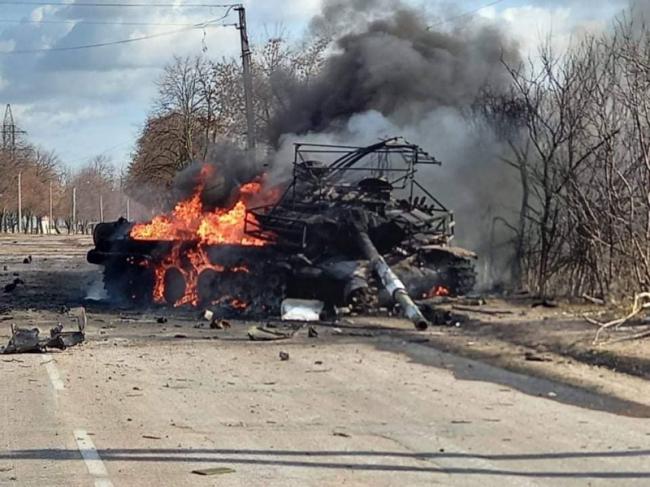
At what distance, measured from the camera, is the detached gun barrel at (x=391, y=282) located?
18248mm

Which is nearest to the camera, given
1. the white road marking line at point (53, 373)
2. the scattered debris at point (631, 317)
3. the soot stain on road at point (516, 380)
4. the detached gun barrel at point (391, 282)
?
the soot stain on road at point (516, 380)

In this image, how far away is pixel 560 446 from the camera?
27.8ft

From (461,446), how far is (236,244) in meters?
14.8

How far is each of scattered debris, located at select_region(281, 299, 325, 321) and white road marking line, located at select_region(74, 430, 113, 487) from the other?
10.8 m

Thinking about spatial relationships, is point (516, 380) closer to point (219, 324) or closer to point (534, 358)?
point (534, 358)

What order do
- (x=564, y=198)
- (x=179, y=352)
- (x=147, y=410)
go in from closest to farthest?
(x=147, y=410) → (x=179, y=352) → (x=564, y=198)

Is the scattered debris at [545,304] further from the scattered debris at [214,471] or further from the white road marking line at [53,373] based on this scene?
the scattered debris at [214,471]

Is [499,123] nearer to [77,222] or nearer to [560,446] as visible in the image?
[560,446]

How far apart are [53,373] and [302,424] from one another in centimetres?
493

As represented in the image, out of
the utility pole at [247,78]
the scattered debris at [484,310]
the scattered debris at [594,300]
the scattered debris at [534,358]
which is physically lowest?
the scattered debris at [534,358]

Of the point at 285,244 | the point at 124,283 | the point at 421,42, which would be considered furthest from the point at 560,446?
the point at 421,42

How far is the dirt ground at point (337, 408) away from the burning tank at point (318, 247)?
8.12 ft

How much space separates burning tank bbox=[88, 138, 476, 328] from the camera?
21.1 meters

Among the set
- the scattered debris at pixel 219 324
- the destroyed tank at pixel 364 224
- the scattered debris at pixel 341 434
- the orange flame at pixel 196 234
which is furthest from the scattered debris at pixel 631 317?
the orange flame at pixel 196 234
